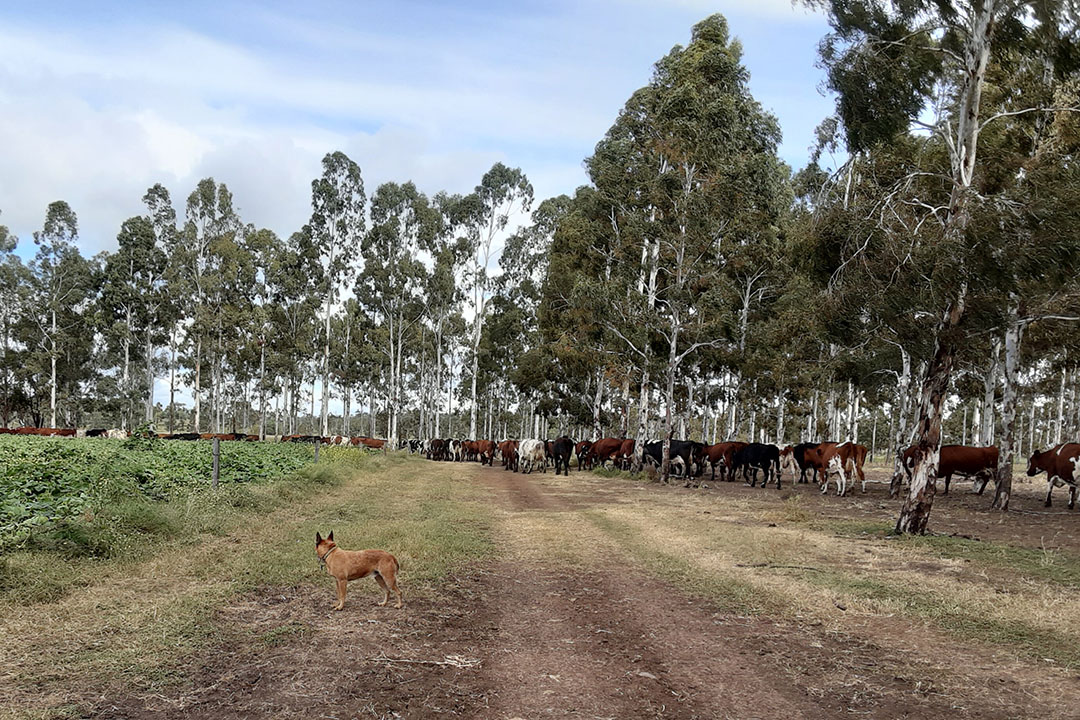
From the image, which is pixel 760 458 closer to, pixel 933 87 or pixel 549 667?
pixel 933 87

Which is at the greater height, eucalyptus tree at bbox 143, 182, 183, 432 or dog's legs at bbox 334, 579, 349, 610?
eucalyptus tree at bbox 143, 182, 183, 432

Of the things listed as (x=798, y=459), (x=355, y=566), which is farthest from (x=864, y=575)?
(x=798, y=459)

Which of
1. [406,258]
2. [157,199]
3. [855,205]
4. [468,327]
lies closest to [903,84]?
[855,205]

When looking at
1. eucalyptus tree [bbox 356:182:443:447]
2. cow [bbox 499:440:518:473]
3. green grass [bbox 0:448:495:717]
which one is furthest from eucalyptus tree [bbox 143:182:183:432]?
green grass [bbox 0:448:495:717]

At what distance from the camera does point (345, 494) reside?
16391 mm

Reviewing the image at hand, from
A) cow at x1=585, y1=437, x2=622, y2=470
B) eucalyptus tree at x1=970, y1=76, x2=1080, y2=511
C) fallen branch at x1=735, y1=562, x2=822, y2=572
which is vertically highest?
eucalyptus tree at x1=970, y1=76, x2=1080, y2=511

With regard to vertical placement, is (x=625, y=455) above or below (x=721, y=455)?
below

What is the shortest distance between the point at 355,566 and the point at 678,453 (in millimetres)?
21953

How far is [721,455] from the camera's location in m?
27.0

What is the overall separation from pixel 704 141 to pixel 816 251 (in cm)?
1134

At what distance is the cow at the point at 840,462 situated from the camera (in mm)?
20703

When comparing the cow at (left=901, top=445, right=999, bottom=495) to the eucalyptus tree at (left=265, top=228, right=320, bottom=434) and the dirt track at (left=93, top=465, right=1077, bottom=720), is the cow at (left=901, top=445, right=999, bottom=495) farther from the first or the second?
the eucalyptus tree at (left=265, top=228, right=320, bottom=434)

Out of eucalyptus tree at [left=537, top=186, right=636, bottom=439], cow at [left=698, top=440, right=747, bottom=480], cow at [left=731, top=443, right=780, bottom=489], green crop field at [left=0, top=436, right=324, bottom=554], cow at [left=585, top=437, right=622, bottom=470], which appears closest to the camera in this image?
green crop field at [left=0, top=436, right=324, bottom=554]

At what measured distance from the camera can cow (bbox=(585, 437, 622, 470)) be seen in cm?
3128
